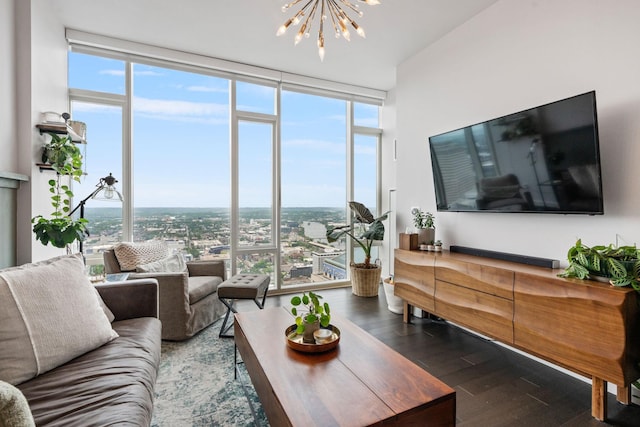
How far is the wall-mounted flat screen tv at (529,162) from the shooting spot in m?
1.97

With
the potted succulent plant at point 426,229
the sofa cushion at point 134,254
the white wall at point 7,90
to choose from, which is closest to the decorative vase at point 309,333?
the potted succulent plant at point 426,229

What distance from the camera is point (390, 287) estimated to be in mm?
3498

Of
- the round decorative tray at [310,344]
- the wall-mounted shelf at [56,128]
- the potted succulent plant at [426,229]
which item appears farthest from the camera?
the potted succulent plant at [426,229]

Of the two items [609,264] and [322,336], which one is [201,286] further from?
[609,264]

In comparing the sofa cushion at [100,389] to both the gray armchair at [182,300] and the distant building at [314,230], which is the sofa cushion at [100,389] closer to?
the gray armchair at [182,300]

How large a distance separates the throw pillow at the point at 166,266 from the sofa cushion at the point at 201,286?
0.64 feet

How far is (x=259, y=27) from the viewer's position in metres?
3.15

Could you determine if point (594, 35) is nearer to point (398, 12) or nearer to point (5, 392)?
point (398, 12)

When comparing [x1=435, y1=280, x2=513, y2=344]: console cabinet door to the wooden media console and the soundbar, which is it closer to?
the wooden media console

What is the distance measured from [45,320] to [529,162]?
10.1 ft

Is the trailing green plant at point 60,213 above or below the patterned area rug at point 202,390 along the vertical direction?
above

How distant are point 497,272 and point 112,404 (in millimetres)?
2378

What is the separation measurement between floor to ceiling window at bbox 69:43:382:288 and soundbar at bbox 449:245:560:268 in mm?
2095

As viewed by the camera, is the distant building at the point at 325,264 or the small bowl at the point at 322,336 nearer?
the small bowl at the point at 322,336
